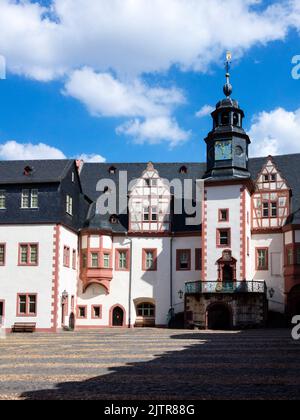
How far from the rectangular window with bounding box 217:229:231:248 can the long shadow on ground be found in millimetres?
20314

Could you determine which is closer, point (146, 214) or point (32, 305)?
Result: point (32, 305)

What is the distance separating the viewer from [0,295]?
1622 inches

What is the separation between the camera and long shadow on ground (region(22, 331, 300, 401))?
13.2m

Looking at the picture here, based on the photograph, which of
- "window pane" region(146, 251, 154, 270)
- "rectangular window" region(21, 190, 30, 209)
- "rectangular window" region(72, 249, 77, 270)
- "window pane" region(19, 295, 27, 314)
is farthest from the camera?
"window pane" region(146, 251, 154, 270)

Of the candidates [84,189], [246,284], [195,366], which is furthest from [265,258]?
[195,366]

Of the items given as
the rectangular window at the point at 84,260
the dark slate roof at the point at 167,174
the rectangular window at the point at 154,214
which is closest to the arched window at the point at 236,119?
the dark slate roof at the point at 167,174

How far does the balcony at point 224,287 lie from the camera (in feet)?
136

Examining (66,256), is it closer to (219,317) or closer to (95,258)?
(95,258)

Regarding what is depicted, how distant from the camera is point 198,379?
51.4ft

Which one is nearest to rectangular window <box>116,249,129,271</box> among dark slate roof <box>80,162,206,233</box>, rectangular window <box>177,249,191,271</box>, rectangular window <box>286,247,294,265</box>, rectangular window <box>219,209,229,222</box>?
dark slate roof <box>80,162,206,233</box>

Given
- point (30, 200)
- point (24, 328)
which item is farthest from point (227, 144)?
point (24, 328)

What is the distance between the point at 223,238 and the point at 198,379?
28.4 m

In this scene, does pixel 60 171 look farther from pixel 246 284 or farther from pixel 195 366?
pixel 195 366

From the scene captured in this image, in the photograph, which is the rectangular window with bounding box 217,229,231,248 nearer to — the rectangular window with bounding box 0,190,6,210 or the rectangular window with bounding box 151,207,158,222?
the rectangular window with bounding box 151,207,158,222
